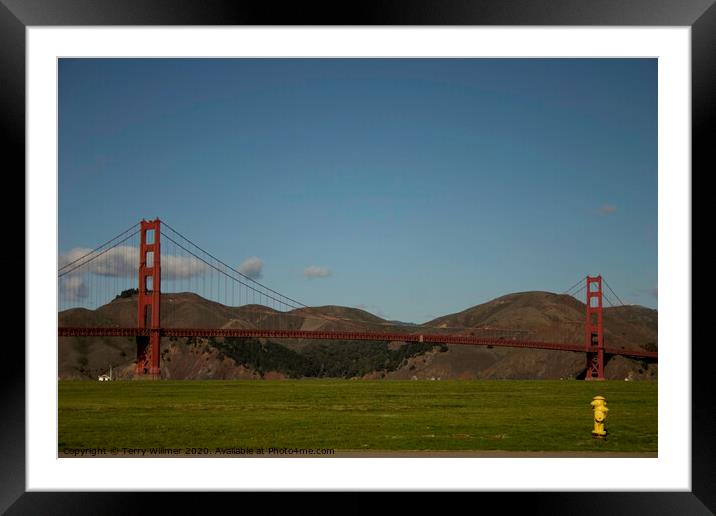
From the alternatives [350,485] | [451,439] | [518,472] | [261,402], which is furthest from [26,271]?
[261,402]

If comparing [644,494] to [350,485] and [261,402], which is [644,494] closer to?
[350,485]

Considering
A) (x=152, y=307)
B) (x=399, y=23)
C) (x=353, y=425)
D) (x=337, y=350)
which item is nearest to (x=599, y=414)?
(x=353, y=425)

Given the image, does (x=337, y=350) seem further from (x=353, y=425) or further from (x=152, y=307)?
(x=353, y=425)

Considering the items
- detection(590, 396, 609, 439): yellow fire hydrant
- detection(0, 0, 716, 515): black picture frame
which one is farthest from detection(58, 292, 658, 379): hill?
detection(0, 0, 716, 515): black picture frame

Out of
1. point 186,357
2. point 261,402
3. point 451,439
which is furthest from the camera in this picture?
point 186,357

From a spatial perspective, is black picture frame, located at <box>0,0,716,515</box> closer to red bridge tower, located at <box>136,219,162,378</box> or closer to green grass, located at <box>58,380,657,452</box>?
green grass, located at <box>58,380,657,452</box>
